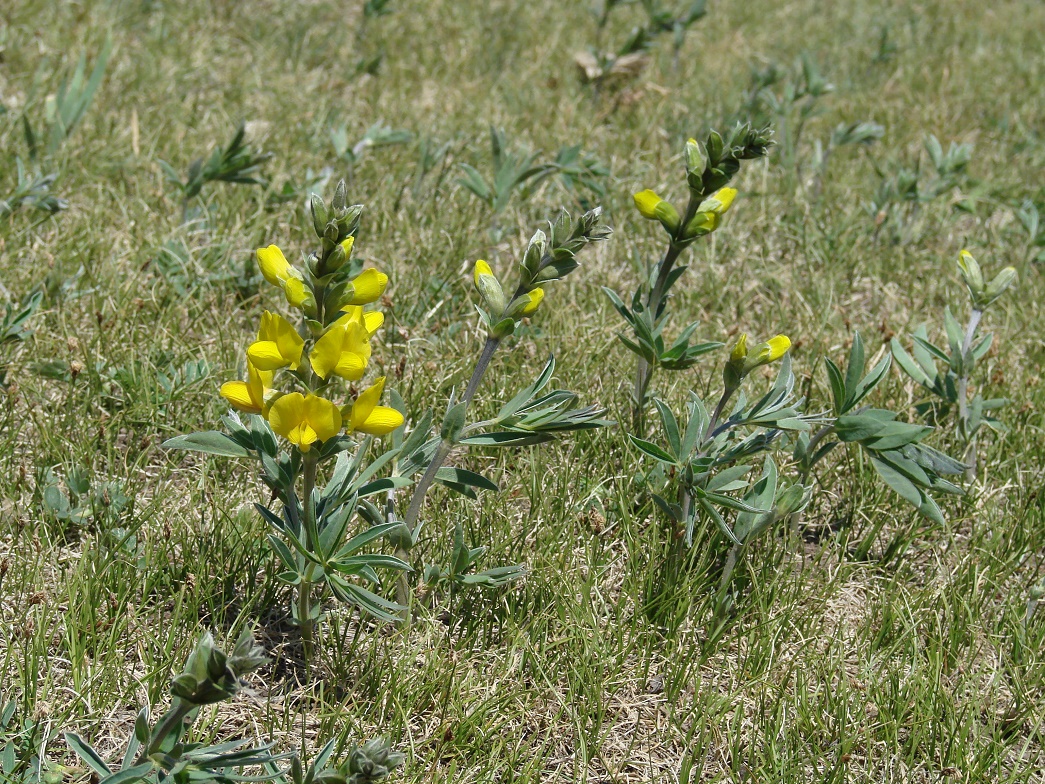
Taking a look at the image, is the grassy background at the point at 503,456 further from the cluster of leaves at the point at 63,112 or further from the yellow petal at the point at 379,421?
the yellow petal at the point at 379,421

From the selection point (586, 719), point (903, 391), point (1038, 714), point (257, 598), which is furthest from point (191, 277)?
point (1038, 714)

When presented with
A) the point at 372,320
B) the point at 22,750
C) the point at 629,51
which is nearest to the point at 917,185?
the point at 629,51

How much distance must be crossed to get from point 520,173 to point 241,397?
221 cm

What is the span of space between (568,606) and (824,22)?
564 cm

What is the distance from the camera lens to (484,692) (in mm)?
2211

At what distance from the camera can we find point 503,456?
2754 millimetres

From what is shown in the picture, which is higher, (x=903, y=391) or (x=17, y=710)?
(x=17, y=710)

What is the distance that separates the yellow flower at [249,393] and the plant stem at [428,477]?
1.37 ft

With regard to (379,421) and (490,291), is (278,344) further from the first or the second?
(490,291)

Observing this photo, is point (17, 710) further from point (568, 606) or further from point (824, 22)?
point (824, 22)

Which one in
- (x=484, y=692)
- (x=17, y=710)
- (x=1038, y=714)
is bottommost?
(x=1038, y=714)

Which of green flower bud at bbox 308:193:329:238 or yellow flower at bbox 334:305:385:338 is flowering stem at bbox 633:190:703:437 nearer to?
Answer: yellow flower at bbox 334:305:385:338

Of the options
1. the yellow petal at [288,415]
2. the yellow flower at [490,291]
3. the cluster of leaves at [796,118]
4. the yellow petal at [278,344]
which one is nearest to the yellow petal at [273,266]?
the yellow petal at [278,344]

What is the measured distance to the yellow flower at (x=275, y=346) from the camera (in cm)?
178
